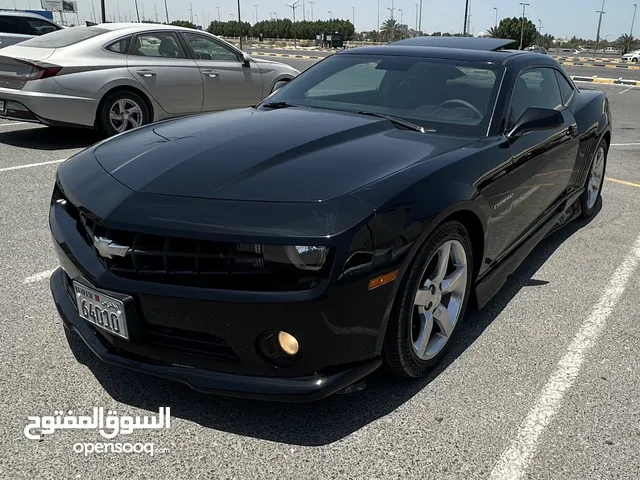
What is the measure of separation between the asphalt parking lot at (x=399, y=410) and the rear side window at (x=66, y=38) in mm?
4457

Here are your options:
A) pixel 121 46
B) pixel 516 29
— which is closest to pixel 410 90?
pixel 121 46

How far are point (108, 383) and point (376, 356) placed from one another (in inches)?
45.7

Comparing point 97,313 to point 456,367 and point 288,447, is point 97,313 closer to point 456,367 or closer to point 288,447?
point 288,447

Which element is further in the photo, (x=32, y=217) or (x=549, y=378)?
(x=32, y=217)

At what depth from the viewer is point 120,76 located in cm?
700

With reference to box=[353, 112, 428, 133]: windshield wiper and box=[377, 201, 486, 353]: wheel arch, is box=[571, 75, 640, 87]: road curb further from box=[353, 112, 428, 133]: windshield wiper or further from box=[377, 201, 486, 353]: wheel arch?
box=[377, 201, 486, 353]: wheel arch

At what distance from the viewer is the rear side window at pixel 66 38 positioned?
280 inches

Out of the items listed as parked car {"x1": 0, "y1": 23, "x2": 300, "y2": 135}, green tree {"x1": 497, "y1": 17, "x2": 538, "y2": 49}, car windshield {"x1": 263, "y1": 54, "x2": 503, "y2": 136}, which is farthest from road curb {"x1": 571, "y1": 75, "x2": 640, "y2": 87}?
green tree {"x1": 497, "y1": 17, "x2": 538, "y2": 49}

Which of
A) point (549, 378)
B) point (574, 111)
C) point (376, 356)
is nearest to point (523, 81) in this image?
point (574, 111)

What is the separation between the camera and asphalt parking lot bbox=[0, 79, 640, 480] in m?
2.13

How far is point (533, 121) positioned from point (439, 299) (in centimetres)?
124

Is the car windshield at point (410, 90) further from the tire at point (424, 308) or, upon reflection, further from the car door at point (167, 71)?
the car door at point (167, 71)

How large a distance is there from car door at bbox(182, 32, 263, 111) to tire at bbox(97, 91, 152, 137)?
0.90 metres

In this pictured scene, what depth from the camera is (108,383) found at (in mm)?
2557
